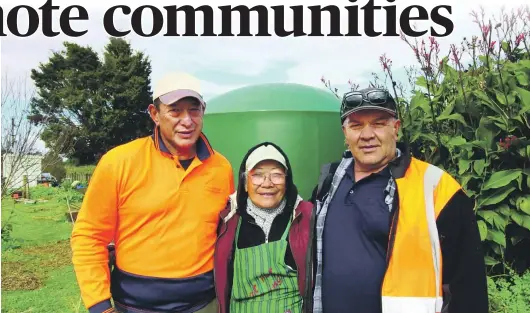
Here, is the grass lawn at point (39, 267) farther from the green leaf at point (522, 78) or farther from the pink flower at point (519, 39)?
the pink flower at point (519, 39)

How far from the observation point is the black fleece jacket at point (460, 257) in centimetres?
225

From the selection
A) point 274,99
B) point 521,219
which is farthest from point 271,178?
point 521,219

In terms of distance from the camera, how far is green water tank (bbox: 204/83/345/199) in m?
3.56

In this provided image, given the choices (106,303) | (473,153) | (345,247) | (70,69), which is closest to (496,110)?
(473,153)

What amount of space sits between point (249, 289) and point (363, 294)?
1.84 feet

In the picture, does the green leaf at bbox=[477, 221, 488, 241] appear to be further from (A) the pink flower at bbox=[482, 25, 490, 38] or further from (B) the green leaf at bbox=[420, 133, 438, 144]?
(A) the pink flower at bbox=[482, 25, 490, 38]

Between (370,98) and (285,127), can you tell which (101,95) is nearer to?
(285,127)

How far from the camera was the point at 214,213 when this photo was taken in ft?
8.64

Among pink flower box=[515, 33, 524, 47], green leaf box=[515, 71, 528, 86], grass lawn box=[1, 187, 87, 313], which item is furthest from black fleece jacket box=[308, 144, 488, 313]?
grass lawn box=[1, 187, 87, 313]

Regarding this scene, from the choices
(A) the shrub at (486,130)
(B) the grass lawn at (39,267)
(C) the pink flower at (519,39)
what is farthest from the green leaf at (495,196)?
(B) the grass lawn at (39,267)

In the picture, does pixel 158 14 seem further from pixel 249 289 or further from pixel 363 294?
pixel 363 294

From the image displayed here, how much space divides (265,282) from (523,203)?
6.68 ft

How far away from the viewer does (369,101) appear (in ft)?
7.89

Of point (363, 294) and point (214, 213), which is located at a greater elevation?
point (214, 213)
